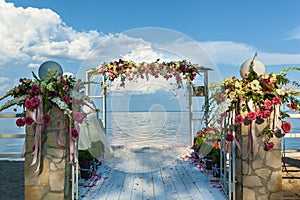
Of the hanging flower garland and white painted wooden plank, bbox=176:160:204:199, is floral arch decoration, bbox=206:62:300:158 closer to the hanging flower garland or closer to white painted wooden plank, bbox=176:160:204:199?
the hanging flower garland

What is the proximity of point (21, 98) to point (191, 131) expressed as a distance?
Answer: 13.0 feet

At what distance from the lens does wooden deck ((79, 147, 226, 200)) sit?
11.8 ft

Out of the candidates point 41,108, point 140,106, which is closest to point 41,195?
point 41,108

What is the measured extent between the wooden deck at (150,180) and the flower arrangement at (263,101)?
3.12 ft

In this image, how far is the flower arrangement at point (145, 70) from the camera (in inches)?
193

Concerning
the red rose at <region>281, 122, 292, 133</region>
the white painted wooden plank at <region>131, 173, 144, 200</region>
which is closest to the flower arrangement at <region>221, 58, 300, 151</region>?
the red rose at <region>281, 122, 292, 133</region>

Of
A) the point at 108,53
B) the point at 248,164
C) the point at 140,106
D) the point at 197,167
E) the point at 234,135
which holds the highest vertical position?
the point at 108,53

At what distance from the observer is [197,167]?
516 centimetres

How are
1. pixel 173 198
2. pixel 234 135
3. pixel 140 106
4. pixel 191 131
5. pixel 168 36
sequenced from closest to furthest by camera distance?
1. pixel 234 135
2. pixel 173 198
3. pixel 168 36
4. pixel 140 106
5. pixel 191 131

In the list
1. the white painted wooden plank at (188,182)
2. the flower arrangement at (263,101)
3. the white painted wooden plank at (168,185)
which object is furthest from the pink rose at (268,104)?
the white painted wooden plank at (168,185)

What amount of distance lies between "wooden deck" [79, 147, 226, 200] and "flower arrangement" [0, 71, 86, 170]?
38.2 inches

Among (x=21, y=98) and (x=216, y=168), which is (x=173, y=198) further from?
(x=21, y=98)

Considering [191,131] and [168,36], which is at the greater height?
[168,36]

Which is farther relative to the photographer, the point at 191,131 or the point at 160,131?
the point at 191,131
